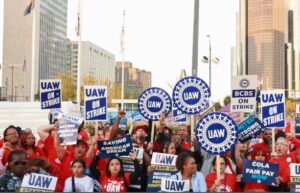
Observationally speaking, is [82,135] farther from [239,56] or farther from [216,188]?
[239,56]

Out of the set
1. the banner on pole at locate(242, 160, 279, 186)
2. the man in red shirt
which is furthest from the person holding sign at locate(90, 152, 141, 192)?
the man in red shirt

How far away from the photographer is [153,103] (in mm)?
11695

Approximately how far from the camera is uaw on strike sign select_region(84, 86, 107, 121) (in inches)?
451

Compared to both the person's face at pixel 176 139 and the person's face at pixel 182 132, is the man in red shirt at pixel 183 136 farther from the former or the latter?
the person's face at pixel 176 139

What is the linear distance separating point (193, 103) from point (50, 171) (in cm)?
374

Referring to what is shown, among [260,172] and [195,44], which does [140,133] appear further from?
[195,44]

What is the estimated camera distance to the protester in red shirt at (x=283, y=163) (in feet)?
25.3

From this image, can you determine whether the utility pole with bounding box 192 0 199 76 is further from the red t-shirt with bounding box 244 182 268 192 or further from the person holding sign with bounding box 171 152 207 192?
the person holding sign with bounding box 171 152 207 192

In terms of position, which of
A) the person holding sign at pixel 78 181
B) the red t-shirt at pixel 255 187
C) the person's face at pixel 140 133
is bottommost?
the red t-shirt at pixel 255 187

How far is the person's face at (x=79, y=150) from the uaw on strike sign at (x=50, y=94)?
3420mm

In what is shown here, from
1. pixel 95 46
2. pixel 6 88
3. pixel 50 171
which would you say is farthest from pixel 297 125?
pixel 95 46

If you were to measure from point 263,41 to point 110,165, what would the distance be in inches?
6896

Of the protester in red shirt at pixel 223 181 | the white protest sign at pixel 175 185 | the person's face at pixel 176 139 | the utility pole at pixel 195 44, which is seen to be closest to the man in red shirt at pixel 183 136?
the person's face at pixel 176 139

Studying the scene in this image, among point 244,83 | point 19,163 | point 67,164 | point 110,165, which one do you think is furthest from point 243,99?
point 19,163
